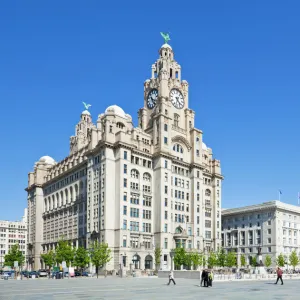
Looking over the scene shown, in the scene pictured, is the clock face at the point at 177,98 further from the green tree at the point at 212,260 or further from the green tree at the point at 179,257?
the green tree at the point at 212,260

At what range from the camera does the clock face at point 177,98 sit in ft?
418

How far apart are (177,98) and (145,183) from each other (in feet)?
88.4

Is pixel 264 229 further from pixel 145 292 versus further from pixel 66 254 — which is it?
pixel 145 292

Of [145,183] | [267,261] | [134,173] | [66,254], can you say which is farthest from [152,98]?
[267,261]

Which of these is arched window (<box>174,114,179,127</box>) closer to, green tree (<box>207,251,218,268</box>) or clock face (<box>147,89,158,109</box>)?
clock face (<box>147,89,158,109</box>)

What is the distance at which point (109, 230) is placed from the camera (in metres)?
107

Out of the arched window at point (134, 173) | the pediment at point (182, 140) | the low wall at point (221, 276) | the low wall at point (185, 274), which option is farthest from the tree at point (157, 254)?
the pediment at point (182, 140)

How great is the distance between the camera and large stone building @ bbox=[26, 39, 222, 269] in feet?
359

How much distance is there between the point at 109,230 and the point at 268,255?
60.2m

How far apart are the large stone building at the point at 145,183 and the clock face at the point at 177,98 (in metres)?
0.13

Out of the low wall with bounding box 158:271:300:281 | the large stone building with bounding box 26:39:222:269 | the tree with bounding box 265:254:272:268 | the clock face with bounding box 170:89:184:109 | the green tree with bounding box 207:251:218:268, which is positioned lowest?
the tree with bounding box 265:254:272:268

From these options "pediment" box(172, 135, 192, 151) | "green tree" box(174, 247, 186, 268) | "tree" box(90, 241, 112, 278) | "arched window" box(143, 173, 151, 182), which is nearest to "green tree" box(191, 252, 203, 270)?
"green tree" box(174, 247, 186, 268)

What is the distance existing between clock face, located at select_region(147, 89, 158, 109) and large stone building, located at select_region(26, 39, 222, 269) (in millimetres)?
267

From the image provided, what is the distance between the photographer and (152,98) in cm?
12794
